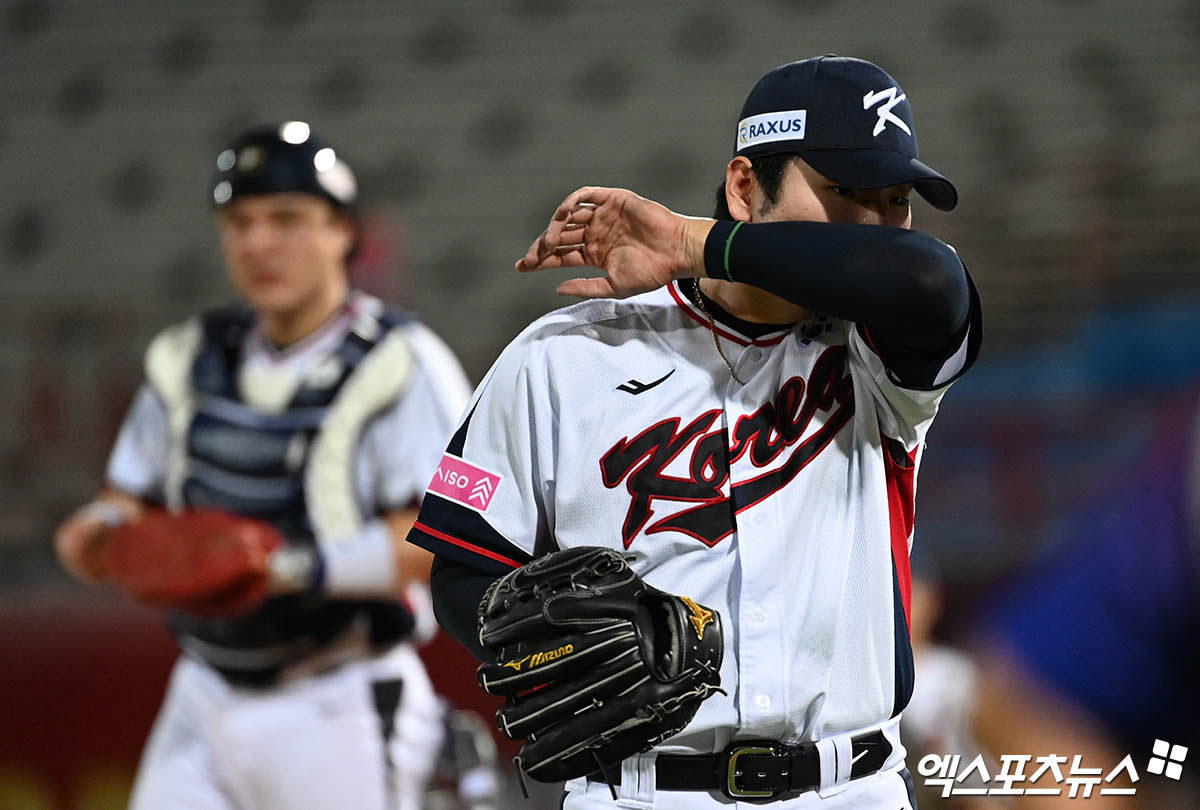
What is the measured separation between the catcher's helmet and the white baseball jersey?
2.43 meters

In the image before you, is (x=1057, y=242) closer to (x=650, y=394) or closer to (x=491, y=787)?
(x=491, y=787)

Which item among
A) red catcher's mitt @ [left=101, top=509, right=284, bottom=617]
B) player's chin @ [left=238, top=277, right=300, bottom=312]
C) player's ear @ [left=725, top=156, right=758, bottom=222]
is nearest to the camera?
player's ear @ [left=725, top=156, right=758, bottom=222]

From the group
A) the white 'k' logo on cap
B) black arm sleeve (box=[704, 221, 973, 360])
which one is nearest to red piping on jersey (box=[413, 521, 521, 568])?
black arm sleeve (box=[704, 221, 973, 360])

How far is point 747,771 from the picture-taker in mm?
1879

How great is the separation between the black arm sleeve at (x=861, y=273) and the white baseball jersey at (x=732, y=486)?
11cm

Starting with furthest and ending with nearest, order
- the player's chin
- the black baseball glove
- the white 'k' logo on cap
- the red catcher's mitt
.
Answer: the player's chin
the red catcher's mitt
the white 'k' logo on cap
the black baseball glove

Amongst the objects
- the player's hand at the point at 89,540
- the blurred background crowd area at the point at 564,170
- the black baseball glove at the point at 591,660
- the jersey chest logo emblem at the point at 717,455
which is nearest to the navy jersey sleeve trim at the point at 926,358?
the jersey chest logo emblem at the point at 717,455

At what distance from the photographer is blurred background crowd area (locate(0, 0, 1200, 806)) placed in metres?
5.93

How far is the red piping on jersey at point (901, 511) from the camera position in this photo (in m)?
2.06

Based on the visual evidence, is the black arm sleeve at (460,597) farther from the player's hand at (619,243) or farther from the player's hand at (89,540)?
the player's hand at (89,540)

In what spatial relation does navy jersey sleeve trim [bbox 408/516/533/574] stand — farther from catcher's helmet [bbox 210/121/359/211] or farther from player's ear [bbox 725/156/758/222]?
catcher's helmet [bbox 210/121/359/211]

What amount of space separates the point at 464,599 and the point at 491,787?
227 cm

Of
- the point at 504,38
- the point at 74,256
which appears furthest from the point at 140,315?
the point at 504,38

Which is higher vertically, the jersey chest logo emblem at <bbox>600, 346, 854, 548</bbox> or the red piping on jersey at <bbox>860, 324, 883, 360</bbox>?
the red piping on jersey at <bbox>860, 324, 883, 360</bbox>
